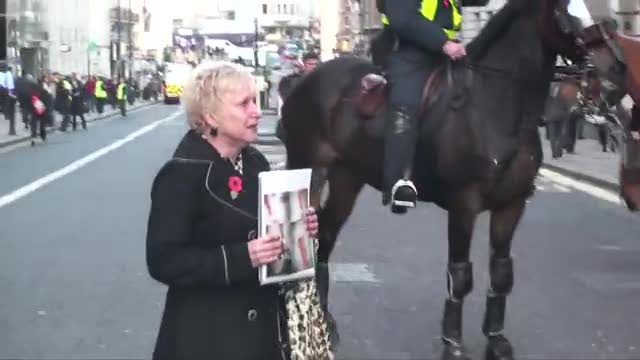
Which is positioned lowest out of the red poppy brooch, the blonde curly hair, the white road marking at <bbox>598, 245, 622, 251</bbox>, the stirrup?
the white road marking at <bbox>598, 245, 622, 251</bbox>

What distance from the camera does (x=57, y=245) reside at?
12469 mm

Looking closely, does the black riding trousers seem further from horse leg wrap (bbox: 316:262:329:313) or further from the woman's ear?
the woman's ear

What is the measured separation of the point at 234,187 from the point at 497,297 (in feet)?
12.7

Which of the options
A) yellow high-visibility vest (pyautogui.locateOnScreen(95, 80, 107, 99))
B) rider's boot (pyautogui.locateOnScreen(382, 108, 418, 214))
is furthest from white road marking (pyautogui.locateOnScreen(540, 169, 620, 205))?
yellow high-visibility vest (pyautogui.locateOnScreen(95, 80, 107, 99))

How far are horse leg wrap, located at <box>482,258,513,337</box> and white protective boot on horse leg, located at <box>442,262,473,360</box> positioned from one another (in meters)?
0.16

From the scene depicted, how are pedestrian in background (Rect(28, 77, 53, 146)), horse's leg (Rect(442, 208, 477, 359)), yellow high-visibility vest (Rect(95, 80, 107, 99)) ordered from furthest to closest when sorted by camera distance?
yellow high-visibility vest (Rect(95, 80, 107, 99)) → pedestrian in background (Rect(28, 77, 53, 146)) → horse's leg (Rect(442, 208, 477, 359))

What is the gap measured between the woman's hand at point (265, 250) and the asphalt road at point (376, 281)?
393cm

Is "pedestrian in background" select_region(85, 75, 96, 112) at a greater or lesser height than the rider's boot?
lesser

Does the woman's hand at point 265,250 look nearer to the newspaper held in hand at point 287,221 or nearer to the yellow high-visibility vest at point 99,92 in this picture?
the newspaper held in hand at point 287,221

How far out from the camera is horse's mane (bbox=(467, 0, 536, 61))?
23.0ft

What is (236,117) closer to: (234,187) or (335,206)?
(234,187)

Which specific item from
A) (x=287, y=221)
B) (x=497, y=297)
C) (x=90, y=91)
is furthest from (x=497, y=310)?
(x=90, y=91)

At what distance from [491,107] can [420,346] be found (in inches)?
66.2

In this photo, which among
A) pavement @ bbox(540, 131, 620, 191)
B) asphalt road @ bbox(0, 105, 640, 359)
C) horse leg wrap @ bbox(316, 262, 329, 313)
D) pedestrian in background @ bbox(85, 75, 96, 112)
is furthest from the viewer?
pedestrian in background @ bbox(85, 75, 96, 112)
